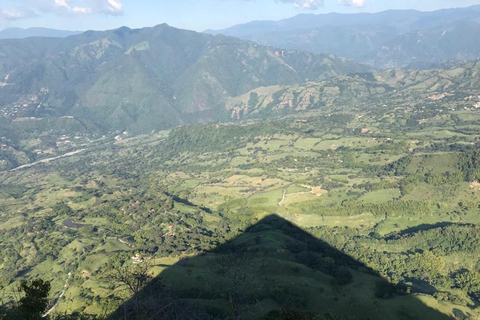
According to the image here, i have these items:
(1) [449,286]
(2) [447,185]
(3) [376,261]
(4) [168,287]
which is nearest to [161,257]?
(4) [168,287]

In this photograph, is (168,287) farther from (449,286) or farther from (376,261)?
(449,286)

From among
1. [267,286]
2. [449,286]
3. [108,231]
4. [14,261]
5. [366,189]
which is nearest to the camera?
[267,286]

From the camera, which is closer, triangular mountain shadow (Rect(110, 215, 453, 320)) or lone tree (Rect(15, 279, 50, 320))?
lone tree (Rect(15, 279, 50, 320))

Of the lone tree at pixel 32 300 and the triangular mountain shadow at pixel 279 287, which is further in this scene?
the triangular mountain shadow at pixel 279 287

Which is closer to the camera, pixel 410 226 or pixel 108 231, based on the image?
pixel 410 226

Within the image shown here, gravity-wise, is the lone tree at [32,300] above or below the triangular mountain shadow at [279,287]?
above

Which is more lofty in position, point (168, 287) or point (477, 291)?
point (168, 287)

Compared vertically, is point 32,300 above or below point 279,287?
above

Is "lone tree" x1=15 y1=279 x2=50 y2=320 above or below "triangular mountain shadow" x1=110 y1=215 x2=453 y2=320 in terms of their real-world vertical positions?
above
